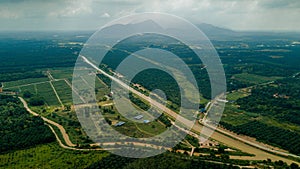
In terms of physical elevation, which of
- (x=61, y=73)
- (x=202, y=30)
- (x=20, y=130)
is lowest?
(x=20, y=130)

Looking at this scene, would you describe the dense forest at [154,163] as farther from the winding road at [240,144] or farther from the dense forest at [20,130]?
the dense forest at [20,130]

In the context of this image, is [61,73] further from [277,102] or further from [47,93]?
[277,102]

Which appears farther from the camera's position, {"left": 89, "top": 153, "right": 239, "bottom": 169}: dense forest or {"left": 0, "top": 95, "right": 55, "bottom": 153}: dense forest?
{"left": 0, "top": 95, "right": 55, "bottom": 153}: dense forest

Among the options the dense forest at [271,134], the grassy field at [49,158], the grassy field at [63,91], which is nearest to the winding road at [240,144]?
the dense forest at [271,134]

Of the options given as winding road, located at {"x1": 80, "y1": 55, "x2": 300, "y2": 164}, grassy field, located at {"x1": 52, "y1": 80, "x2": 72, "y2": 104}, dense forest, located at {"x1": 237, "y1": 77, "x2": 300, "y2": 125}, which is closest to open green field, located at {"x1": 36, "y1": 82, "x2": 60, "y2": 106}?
grassy field, located at {"x1": 52, "y1": 80, "x2": 72, "y2": 104}

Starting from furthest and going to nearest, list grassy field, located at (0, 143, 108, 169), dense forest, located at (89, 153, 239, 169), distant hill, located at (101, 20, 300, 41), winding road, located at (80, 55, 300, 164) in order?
Result: distant hill, located at (101, 20, 300, 41), winding road, located at (80, 55, 300, 164), grassy field, located at (0, 143, 108, 169), dense forest, located at (89, 153, 239, 169)

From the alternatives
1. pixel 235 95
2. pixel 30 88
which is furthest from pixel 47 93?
pixel 235 95

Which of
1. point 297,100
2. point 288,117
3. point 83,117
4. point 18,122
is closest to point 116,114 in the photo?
point 83,117

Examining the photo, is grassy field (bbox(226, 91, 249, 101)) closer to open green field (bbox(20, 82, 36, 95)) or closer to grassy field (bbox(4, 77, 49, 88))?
open green field (bbox(20, 82, 36, 95))
